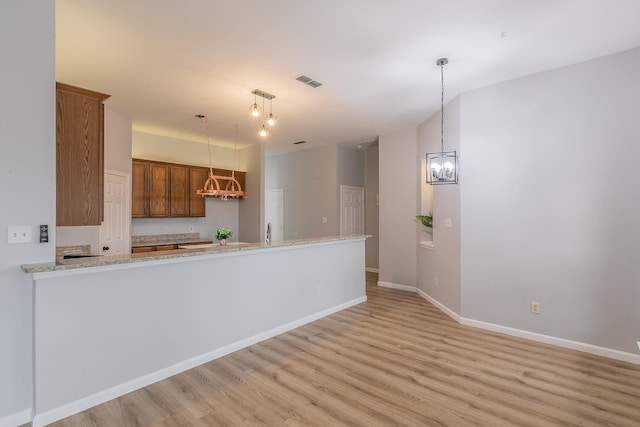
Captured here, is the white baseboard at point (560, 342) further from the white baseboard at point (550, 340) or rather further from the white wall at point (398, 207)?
the white wall at point (398, 207)

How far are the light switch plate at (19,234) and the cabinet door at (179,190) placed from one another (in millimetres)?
3922

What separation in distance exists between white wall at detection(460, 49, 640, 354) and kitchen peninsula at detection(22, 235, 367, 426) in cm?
240

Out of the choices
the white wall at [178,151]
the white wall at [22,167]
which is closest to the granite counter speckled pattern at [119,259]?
the white wall at [22,167]

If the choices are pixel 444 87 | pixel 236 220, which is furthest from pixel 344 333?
pixel 236 220

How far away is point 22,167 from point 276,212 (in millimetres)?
6288

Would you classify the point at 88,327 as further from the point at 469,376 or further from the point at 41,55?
the point at 469,376

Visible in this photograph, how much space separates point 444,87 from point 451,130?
2.26 feet

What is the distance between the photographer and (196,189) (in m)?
6.37

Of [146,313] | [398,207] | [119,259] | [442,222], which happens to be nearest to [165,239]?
[146,313]

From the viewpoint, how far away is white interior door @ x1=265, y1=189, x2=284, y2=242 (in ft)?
27.0

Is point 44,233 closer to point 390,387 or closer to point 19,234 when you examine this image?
point 19,234

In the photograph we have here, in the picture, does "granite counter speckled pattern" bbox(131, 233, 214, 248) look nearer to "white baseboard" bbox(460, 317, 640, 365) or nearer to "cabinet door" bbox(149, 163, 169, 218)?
"cabinet door" bbox(149, 163, 169, 218)

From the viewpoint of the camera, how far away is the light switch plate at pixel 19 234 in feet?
6.95

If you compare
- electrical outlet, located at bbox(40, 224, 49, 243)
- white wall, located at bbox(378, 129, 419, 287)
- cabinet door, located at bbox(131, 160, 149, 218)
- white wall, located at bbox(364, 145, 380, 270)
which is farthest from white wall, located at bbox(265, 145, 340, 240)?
electrical outlet, located at bbox(40, 224, 49, 243)
